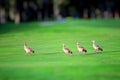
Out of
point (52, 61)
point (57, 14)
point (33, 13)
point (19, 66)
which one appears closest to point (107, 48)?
point (52, 61)

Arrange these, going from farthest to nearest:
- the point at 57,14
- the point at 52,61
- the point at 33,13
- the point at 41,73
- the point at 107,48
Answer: the point at 33,13
the point at 57,14
the point at 107,48
the point at 52,61
the point at 41,73

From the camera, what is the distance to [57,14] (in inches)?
4321

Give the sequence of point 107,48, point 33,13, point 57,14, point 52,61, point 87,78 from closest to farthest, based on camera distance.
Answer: point 87,78 → point 52,61 → point 107,48 → point 57,14 → point 33,13

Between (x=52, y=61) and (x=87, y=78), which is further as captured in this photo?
(x=52, y=61)

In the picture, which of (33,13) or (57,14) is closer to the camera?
(57,14)

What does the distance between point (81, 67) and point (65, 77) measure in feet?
4.14

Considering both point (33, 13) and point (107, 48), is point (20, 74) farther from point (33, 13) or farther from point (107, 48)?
point (33, 13)

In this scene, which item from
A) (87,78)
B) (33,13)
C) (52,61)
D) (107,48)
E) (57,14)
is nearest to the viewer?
(87,78)

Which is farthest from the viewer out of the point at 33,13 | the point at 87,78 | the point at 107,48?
the point at 33,13

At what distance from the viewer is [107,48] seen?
25.0 meters

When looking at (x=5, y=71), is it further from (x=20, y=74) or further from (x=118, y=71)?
(x=118, y=71)

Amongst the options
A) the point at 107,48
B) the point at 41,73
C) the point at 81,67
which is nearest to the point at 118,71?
the point at 81,67

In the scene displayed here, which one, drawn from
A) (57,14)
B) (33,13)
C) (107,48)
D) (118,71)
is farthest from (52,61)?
(33,13)

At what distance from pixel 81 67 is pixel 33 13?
9952 centimetres
